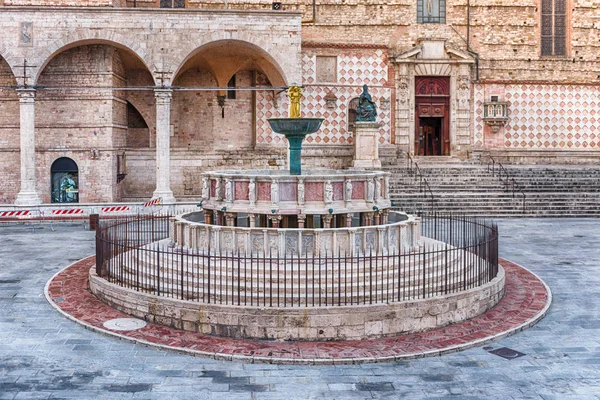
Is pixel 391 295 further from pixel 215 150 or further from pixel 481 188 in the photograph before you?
pixel 215 150

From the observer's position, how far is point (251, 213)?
38.4ft

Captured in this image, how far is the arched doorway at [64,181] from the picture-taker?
2461cm

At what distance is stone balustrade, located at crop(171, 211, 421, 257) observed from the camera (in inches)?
422

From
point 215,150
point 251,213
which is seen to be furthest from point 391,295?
point 215,150

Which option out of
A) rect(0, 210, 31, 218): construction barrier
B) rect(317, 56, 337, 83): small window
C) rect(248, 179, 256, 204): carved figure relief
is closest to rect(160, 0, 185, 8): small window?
rect(317, 56, 337, 83): small window

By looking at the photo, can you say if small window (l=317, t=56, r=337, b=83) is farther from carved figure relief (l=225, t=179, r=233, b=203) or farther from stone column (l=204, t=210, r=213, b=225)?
carved figure relief (l=225, t=179, r=233, b=203)

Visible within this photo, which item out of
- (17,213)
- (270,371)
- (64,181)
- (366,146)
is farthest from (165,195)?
(270,371)

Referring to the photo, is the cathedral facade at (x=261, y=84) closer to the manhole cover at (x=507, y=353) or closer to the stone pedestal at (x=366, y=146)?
the stone pedestal at (x=366, y=146)

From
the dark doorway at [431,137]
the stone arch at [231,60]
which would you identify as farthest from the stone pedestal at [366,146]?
the dark doorway at [431,137]

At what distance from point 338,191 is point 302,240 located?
1.56m

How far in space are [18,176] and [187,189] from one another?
6.53 meters

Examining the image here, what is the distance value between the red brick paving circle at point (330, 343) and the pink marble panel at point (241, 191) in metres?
3.22

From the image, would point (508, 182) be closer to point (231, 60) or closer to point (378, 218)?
point (231, 60)

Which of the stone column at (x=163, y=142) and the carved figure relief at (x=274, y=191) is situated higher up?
the stone column at (x=163, y=142)
